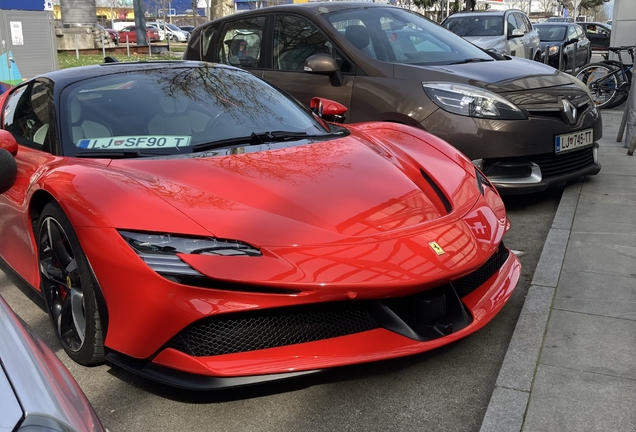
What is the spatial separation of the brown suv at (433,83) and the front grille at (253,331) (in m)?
2.81

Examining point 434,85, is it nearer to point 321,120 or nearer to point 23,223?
point 321,120

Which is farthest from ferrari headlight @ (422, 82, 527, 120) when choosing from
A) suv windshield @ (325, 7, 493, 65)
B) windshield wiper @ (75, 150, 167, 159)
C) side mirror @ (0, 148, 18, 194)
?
side mirror @ (0, 148, 18, 194)

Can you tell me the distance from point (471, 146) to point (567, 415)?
2.82 metres

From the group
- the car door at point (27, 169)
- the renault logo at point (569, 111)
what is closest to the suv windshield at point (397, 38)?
the renault logo at point (569, 111)

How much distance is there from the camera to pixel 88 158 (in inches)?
130

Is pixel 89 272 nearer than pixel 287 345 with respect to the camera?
No

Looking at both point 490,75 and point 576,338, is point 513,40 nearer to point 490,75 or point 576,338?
point 490,75

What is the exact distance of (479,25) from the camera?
13.4 metres

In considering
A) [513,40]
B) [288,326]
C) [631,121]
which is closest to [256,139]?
[288,326]

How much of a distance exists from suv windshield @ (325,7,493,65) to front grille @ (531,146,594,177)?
1172 mm

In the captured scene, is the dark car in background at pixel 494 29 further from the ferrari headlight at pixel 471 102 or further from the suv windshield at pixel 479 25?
the ferrari headlight at pixel 471 102

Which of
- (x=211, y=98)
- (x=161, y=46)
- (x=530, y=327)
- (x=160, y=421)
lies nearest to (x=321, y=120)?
(x=211, y=98)

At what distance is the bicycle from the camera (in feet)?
35.3

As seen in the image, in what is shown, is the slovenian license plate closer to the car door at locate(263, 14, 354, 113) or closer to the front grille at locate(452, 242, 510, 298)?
the car door at locate(263, 14, 354, 113)
